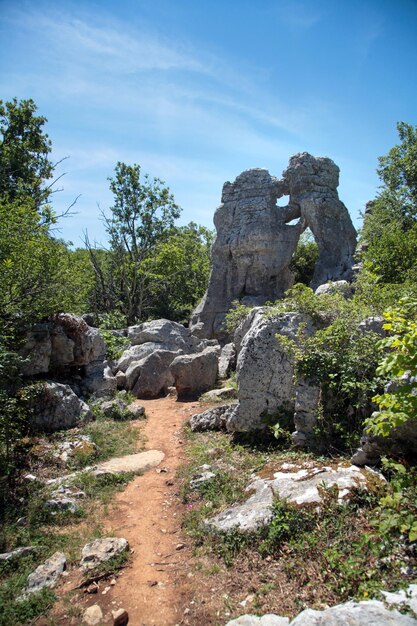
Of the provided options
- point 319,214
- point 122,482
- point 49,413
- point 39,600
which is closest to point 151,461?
point 122,482

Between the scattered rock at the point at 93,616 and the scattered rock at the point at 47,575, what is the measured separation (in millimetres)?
720

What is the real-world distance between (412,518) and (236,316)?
1203 centimetres

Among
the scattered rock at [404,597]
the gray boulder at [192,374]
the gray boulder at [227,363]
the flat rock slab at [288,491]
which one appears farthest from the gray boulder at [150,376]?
the scattered rock at [404,597]

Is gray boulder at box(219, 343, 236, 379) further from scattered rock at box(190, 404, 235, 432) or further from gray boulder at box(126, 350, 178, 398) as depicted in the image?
scattered rock at box(190, 404, 235, 432)

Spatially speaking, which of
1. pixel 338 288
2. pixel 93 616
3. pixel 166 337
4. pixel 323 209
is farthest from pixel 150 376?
pixel 323 209

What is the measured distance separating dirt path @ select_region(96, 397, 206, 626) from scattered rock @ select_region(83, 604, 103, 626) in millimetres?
107

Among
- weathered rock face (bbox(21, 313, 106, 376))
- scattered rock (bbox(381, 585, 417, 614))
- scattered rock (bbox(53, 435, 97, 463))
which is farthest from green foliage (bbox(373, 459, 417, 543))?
weathered rock face (bbox(21, 313, 106, 376))

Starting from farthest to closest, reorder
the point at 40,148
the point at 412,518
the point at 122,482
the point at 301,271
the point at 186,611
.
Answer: the point at 301,271
the point at 40,148
the point at 122,482
the point at 186,611
the point at 412,518

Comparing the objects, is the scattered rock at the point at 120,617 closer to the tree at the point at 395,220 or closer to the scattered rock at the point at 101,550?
the scattered rock at the point at 101,550

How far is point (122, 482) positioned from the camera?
790cm

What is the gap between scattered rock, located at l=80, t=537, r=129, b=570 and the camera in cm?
536

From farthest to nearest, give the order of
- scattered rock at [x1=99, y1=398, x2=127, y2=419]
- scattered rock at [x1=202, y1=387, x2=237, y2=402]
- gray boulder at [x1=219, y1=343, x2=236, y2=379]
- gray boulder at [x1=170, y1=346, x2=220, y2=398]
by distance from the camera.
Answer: gray boulder at [x1=219, y1=343, x2=236, y2=379] < gray boulder at [x1=170, y1=346, x2=220, y2=398] < scattered rock at [x1=202, y1=387, x2=237, y2=402] < scattered rock at [x1=99, y1=398, x2=127, y2=419]

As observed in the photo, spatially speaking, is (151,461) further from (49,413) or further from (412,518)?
(412,518)

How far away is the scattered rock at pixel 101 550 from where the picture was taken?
536 centimetres
